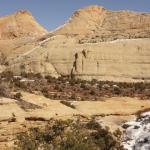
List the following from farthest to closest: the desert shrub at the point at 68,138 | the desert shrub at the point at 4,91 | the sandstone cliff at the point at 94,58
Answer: the sandstone cliff at the point at 94,58
the desert shrub at the point at 4,91
the desert shrub at the point at 68,138

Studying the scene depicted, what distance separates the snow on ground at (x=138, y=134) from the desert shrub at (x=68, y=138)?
51cm

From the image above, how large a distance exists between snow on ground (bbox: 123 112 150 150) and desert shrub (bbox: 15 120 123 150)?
51cm

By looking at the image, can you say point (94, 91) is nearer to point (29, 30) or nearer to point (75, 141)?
point (75, 141)

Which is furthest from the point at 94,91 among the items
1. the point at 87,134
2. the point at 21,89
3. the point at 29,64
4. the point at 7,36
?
the point at 7,36

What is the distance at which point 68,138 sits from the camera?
22172mm

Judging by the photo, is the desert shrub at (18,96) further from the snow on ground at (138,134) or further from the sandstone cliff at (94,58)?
the sandstone cliff at (94,58)

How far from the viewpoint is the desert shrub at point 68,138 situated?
21.8 m

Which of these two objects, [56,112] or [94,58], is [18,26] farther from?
[56,112]

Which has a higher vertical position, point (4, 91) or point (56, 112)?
point (4, 91)

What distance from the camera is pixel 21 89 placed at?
33.1 meters

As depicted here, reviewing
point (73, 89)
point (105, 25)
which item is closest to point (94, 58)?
point (73, 89)

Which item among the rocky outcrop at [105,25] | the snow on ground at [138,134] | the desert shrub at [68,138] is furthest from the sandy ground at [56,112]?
the rocky outcrop at [105,25]

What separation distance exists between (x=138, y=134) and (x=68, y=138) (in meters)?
3.69

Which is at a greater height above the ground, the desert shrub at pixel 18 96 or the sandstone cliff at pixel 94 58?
the sandstone cliff at pixel 94 58
